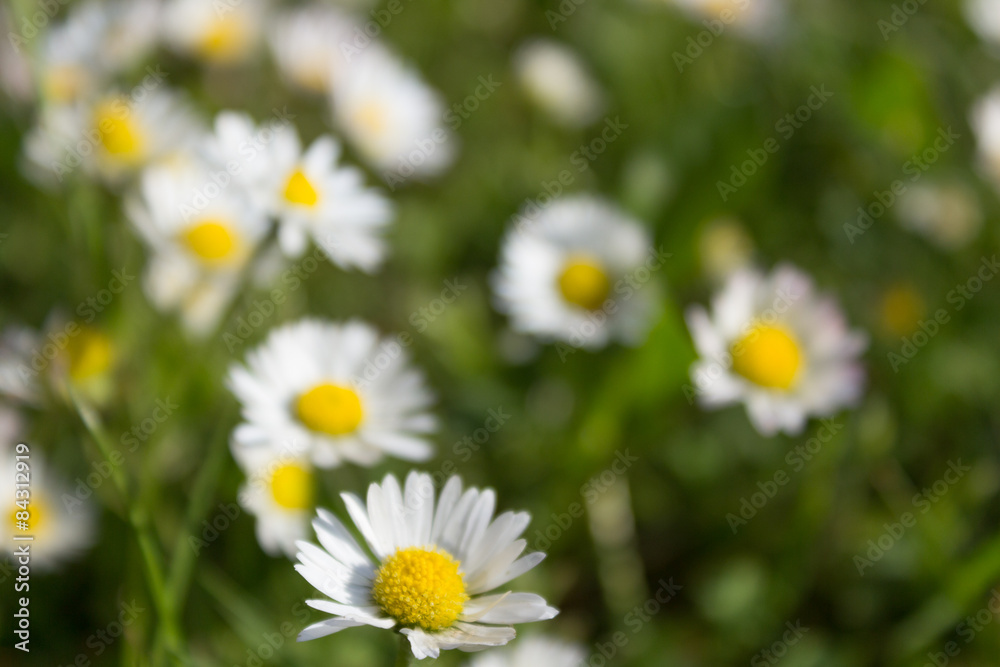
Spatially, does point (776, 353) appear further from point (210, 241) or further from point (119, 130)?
point (119, 130)

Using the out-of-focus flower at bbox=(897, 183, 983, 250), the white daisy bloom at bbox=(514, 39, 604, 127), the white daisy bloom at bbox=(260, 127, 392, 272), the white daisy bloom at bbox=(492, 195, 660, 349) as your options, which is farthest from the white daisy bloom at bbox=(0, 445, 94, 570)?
the out-of-focus flower at bbox=(897, 183, 983, 250)

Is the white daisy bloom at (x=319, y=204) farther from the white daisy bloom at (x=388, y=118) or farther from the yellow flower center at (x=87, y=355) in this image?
the white daisy bloom at (x=388, y=118)

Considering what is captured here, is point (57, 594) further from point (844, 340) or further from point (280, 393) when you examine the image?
point (844, 340)

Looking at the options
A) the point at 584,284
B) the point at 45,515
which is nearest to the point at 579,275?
the point at 584,284

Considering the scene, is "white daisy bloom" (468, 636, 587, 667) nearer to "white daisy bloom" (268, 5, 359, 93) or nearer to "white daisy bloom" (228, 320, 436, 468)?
"white daisy bloom" (228, 320, 436, 468)

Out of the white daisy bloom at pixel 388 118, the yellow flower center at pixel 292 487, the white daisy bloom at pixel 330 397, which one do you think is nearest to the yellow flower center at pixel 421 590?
the white daisy bloom at pixel 330 397
